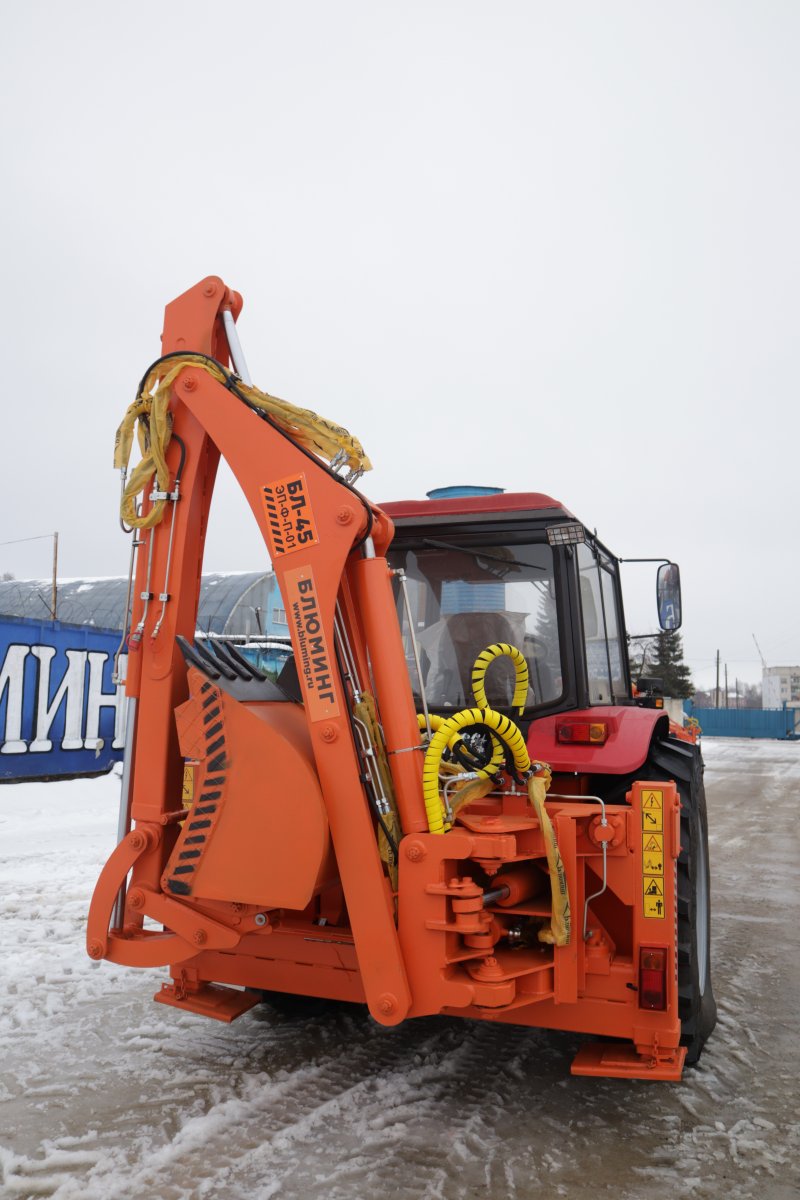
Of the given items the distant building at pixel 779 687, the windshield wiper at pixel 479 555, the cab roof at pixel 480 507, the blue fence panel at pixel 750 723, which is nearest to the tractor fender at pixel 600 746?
the windshield wiper at pixel 479 555

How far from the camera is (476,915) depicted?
310 cm

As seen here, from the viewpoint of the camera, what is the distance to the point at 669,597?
554 centimetres

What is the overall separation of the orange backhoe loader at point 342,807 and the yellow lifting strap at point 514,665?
3 cm

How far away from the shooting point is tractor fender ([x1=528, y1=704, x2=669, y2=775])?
12.0 ft

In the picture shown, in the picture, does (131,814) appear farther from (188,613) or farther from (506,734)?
(506,734)

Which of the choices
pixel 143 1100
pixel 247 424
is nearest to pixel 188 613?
pixel 247 424

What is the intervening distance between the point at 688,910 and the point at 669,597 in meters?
2.45

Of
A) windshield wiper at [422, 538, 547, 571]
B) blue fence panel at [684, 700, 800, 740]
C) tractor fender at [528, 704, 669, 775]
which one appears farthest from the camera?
blue fence panel at [684, 700, 800, 740]

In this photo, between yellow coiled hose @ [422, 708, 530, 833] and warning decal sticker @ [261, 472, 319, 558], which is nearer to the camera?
yellow coiled hose @ [422, 708, 530, 833]

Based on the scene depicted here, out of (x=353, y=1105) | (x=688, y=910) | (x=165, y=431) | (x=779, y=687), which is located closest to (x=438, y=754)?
(x=688, y=910)

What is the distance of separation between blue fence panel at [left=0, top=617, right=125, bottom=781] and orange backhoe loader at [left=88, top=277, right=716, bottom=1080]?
9530 mm

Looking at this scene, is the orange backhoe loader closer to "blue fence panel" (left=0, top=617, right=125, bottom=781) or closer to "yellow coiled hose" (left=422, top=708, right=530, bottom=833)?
"yellow coiled hose" (left=422, top=708, right=530, bottom=833)

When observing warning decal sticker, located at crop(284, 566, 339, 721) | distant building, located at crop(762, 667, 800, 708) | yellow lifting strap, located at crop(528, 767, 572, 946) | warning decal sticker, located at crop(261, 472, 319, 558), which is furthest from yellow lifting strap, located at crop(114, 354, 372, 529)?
distant building, located at crop(762, 667, 800, 708)

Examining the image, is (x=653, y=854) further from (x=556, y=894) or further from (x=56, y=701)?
(x=56, y=701)
